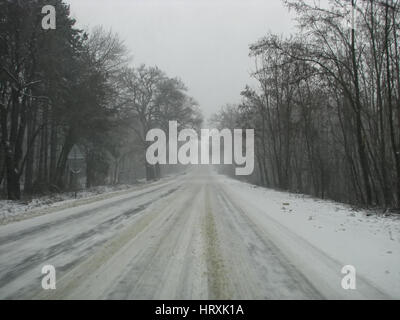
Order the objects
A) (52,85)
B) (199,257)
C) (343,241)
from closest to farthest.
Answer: (199,257), (343,241), (52,85)

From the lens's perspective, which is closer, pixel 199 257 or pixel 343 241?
pixel 199 257

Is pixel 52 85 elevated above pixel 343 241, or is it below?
above

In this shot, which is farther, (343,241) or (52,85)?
(52,85)

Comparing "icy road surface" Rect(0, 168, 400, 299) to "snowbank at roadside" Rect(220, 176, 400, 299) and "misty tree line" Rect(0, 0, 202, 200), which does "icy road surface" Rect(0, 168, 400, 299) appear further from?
"misty tree line" Rect(0, 0, 202, 200)

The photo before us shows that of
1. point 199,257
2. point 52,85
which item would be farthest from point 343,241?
point 52,85

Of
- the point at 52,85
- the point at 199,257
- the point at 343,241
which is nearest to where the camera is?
the point at 199,257

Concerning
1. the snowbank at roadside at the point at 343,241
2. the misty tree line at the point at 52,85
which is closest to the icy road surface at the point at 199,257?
the snowbank at roadside at the point at 343,241

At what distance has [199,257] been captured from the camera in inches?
145

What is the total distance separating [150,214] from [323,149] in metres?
23.9

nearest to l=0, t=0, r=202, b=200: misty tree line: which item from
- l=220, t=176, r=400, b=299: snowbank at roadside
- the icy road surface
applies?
the icy road surface

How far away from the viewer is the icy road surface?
8.87 feet

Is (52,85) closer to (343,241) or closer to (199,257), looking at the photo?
(199,257)

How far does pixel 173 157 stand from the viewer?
5053 cm

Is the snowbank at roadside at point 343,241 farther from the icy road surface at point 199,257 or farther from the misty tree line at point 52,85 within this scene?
the misty tree line at point 52,85
